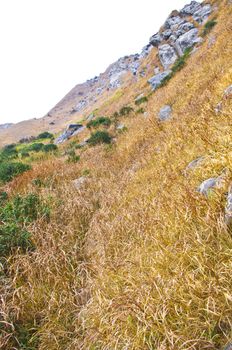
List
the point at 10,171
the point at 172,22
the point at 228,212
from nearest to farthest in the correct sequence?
the point at 228,212
the point at 10,171
the point at 172,22

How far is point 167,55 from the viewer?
1276 inches

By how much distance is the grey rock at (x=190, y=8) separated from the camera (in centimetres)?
3603

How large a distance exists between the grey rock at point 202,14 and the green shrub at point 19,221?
31878 millimetres

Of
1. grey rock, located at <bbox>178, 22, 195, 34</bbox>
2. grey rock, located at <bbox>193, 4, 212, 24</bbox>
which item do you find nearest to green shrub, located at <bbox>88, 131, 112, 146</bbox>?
grey rock, located at <bbox>193, 4, 212, 24</bbox>

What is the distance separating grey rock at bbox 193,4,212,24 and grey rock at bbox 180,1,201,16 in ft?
7.08

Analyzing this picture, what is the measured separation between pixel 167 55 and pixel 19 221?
101ft

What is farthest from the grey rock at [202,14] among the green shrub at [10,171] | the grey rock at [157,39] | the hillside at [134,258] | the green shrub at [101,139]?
the green shrub at [10,171]

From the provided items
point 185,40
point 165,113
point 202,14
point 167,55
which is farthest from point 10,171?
point 202,14

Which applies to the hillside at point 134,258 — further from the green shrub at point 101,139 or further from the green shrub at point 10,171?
the green shrub at point 101,139

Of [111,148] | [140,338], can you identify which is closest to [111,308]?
[140,338]

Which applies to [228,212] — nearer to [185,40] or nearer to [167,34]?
[185,40]

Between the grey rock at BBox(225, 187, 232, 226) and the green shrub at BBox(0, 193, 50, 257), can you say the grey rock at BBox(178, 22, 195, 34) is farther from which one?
the grey rock at BBox(225, 187, 232, 226)

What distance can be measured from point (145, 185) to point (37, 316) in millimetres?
3302

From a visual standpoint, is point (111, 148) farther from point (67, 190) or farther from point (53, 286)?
point (53, 286)
